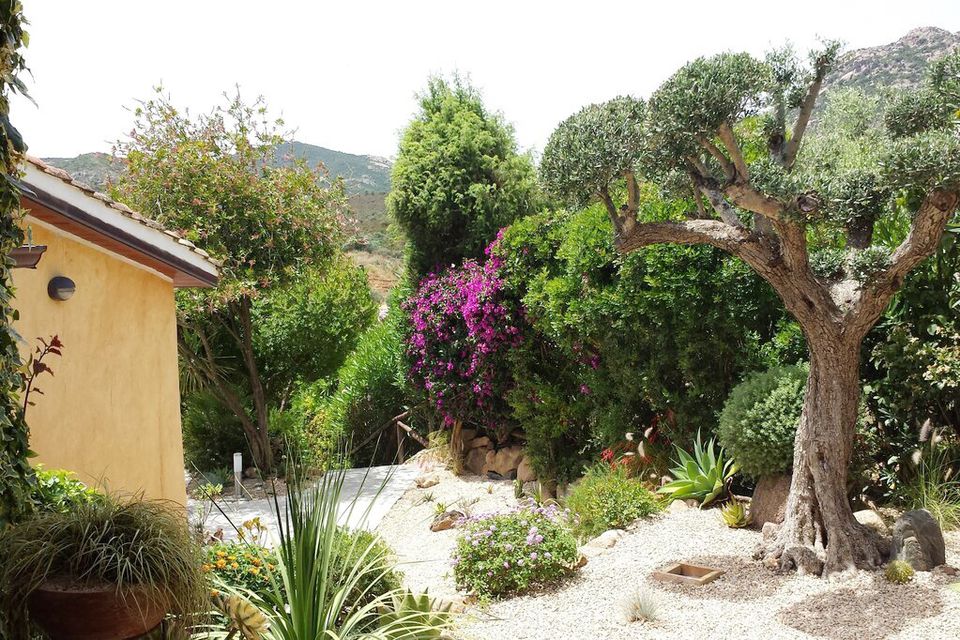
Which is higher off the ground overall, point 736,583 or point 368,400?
point 368,400

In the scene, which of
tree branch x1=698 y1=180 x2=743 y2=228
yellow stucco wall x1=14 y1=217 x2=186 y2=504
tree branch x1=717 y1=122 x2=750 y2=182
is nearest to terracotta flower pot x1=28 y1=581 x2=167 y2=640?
yellow stucco wall x1=14 y1=217 x2=186 y2=504

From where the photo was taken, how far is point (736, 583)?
19.5 feet

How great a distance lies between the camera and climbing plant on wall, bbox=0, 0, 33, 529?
326 centimetres

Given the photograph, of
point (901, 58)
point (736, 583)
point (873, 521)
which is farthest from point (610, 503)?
point (901, 58)

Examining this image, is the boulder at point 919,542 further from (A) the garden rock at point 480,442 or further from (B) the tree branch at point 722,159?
(A) the garden rock at point 480,442

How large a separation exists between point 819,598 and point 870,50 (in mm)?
32499

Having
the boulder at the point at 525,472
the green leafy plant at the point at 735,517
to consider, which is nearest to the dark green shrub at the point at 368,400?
the boulder at the point at 525,472

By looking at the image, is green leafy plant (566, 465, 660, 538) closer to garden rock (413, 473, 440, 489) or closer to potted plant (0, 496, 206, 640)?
garden rock (413, 473, 440, 489)

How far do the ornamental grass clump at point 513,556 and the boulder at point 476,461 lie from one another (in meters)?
5.09

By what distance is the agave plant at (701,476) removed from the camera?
7.72 meters

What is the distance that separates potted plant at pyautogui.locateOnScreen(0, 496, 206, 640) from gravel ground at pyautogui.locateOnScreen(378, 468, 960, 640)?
7.70ft

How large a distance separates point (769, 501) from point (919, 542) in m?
1.44

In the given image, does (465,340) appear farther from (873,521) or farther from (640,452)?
(873,521)

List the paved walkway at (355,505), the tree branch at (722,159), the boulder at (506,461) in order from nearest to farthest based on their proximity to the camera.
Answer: the tree branch at (722,159)
the paved walkway at (355,505)
the boulder at (506,461)
